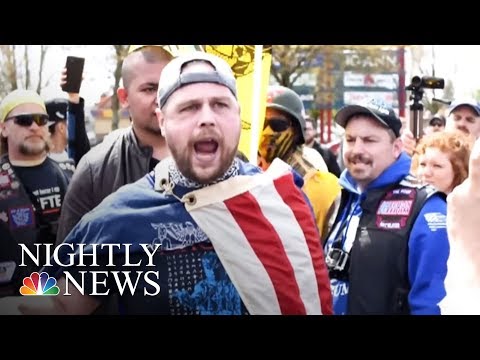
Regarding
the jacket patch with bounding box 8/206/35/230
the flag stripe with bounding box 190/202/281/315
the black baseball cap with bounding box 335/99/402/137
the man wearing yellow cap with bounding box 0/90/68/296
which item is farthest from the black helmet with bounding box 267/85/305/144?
the jacket patch with bounding box 8/206/35/230

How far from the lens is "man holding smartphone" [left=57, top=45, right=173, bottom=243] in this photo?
341cm

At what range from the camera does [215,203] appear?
335 centimetres

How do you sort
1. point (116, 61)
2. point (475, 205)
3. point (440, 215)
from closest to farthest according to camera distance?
point (475, 205), point (440, 215), point (116, 61)

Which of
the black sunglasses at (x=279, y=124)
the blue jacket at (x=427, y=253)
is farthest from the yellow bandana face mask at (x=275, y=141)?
the blue jacket at (x=427, y=253)

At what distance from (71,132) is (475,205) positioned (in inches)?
93.5

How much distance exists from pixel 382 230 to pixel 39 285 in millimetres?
1479

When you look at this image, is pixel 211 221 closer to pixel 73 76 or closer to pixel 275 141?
pixel 275 141

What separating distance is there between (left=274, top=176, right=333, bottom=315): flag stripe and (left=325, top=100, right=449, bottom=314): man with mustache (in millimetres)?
33

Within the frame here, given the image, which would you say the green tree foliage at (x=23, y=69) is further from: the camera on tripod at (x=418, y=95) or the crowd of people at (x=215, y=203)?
the camera on tripod at (x=418, y=95)

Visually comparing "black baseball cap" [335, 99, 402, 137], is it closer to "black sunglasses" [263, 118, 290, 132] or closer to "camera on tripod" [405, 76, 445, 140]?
"camera on tripod" [405, 76, 445, 140]

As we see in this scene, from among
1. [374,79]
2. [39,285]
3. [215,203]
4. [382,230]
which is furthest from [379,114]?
[39,285]
